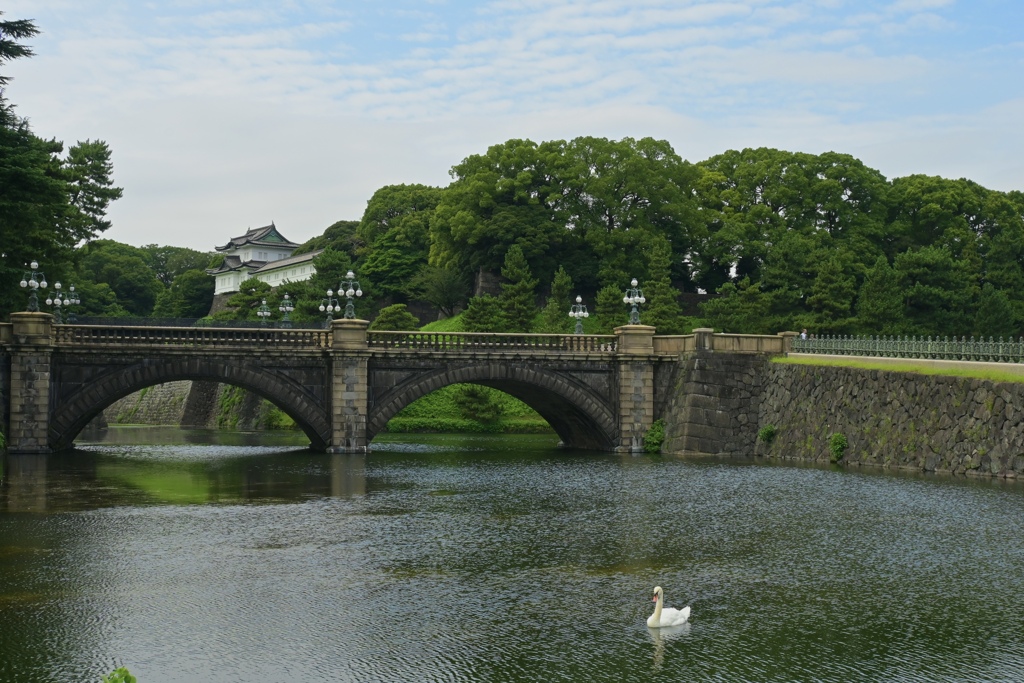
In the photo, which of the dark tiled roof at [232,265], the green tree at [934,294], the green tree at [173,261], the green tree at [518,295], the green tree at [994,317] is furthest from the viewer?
the green tree at [173,261]

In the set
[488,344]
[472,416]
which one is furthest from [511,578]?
[472,416]

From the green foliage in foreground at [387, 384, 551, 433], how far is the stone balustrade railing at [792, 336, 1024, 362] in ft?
84.2

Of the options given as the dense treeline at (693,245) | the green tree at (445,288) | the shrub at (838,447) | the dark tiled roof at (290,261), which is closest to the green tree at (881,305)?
the dense treeline at (693,245)

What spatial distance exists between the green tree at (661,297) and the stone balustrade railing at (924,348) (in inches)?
1041

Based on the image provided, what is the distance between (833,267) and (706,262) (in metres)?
19.7

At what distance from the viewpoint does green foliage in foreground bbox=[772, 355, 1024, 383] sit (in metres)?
40.3

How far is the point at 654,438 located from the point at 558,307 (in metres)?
33.4

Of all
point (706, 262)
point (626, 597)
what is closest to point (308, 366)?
point (626, 597)

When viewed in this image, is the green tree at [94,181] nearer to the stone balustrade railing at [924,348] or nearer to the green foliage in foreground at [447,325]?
the green foliage in foreground at [447,325]

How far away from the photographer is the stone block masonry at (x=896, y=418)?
3919 centimetres

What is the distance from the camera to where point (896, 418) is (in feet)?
147

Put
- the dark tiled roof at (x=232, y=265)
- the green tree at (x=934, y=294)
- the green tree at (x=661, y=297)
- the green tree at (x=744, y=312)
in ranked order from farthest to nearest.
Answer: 1. the dark tiled roof at (x=232, y=265)
2. the green tree at (x=661, y=297)
3. the green tree at (x=744, y=312)
4. the green tree at (x=934, y=294)

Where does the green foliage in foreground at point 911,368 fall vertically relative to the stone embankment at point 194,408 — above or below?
above

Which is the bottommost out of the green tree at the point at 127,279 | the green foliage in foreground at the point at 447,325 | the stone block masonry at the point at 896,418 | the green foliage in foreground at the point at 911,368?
the stone block masonry at the point at 896,418
